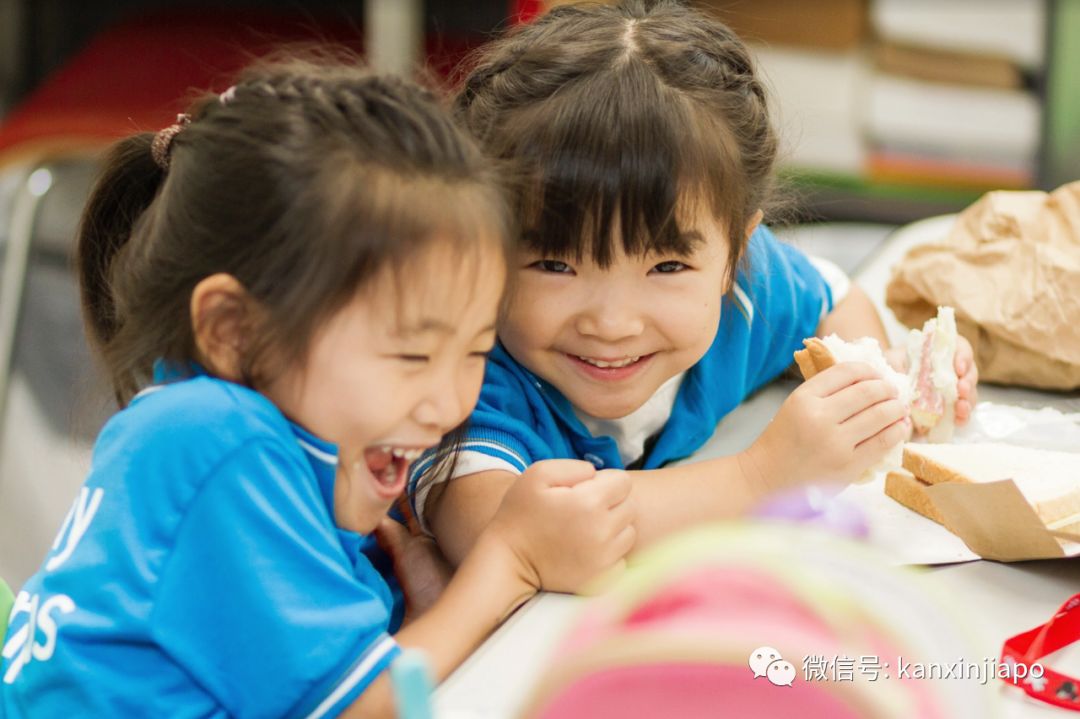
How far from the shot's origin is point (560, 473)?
2.46 ft

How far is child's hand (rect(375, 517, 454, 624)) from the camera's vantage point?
839 mm

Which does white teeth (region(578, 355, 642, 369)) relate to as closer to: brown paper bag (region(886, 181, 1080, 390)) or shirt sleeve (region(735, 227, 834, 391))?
shirt sleeve (region(735, 227, 834, 391))

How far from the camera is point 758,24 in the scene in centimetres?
232

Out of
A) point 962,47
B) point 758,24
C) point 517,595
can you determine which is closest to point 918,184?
point 962,47

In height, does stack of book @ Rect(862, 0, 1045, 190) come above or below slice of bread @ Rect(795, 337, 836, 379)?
below

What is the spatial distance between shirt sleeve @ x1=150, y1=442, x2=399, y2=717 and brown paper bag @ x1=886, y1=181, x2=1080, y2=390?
674 millimetres

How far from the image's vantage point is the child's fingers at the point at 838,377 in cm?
88

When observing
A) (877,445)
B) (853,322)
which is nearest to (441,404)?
(877,445)

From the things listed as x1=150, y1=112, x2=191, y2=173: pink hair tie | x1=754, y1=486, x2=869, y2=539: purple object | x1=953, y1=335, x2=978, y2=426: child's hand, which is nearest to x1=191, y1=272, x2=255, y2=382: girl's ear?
x1=150, y1=112, x2=191, y2=173: pink hair tie

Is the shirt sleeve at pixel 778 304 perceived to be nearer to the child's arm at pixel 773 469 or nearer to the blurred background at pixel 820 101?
the child's arm at pixel 773 469

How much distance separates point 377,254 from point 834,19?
1.86m

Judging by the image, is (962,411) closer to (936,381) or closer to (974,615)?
(936,381)

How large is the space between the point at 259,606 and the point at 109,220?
1.05ft

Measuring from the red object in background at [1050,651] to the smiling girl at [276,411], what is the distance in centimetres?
24
